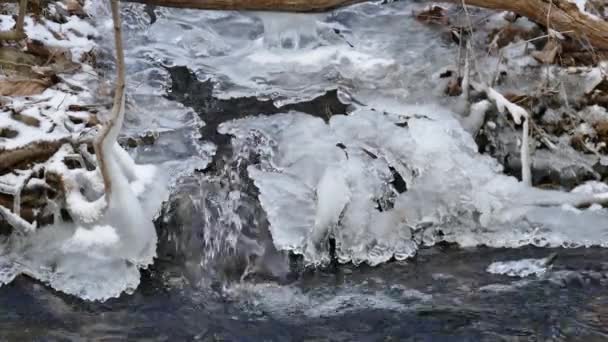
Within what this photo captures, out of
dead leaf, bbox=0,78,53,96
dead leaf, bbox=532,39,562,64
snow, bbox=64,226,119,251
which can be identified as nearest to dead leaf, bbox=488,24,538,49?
dead leaf, bbox=532,39,562,64

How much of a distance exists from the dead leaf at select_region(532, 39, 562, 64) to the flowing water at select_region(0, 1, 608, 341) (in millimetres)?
716

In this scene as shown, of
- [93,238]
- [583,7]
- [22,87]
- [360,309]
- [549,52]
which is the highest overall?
[583,7]

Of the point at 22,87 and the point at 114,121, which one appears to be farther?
the point at 22,87

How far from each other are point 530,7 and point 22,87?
377 cm

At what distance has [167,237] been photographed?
425 cm

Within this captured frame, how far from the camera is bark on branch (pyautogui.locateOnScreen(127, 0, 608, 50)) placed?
521cm

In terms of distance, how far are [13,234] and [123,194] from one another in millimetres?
743

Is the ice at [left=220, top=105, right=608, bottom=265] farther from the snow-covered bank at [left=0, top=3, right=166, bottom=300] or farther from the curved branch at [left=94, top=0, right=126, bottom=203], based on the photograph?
the curved branch at [left=94, top=0, right=126, bottom=203]

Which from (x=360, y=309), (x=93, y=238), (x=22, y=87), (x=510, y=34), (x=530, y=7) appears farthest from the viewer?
(x=510, y=34)

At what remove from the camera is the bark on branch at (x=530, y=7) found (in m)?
5.21

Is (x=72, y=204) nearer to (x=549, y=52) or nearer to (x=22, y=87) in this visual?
(x=22, y=87)

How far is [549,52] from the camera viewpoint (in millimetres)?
5445

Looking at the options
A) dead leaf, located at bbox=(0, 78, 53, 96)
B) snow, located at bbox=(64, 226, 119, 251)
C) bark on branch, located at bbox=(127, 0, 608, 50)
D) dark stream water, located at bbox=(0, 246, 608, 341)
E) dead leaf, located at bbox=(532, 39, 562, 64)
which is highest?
bark on branch, located at bbox=(127, 0, 608, 50)

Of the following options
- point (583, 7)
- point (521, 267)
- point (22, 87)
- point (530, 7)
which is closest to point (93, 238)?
point (22, 87)
